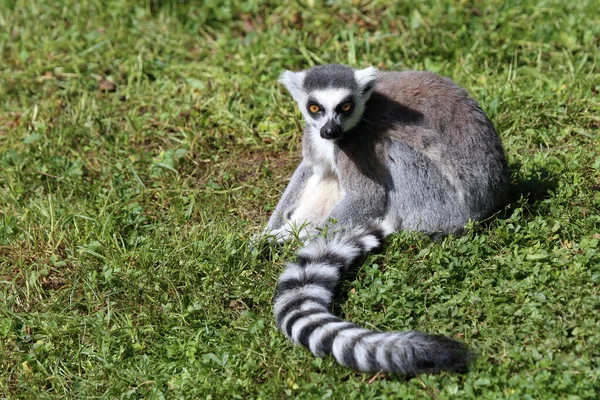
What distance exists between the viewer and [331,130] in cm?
464

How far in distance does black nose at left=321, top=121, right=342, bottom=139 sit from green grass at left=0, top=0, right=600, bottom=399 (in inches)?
28.1

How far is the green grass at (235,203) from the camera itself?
3.97 meters

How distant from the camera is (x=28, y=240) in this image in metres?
5.15

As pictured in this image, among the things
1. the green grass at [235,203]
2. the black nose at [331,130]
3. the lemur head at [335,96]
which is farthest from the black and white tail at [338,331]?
the lemur head at [335,96]

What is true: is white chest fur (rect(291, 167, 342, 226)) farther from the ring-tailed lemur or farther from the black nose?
the black nose

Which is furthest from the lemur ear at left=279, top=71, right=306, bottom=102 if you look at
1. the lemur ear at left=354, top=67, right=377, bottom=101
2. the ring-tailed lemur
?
the lemur ear at left=354, top=67, right=377, bottom=101

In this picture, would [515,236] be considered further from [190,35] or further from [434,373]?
[190,35]

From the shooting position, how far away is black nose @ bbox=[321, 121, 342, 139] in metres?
4.64

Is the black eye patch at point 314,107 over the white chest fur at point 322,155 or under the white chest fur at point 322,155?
over

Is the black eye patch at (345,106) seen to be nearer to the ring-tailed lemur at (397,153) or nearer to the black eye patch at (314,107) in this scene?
the ring-tailed lemur at (397,153)

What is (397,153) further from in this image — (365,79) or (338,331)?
(338,331)

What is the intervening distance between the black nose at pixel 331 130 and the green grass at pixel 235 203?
71cm

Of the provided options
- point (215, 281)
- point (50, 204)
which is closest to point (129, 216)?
point (50, 204)

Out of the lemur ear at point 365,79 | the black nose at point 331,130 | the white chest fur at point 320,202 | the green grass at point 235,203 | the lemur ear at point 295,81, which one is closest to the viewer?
the green grass at point 235,203
